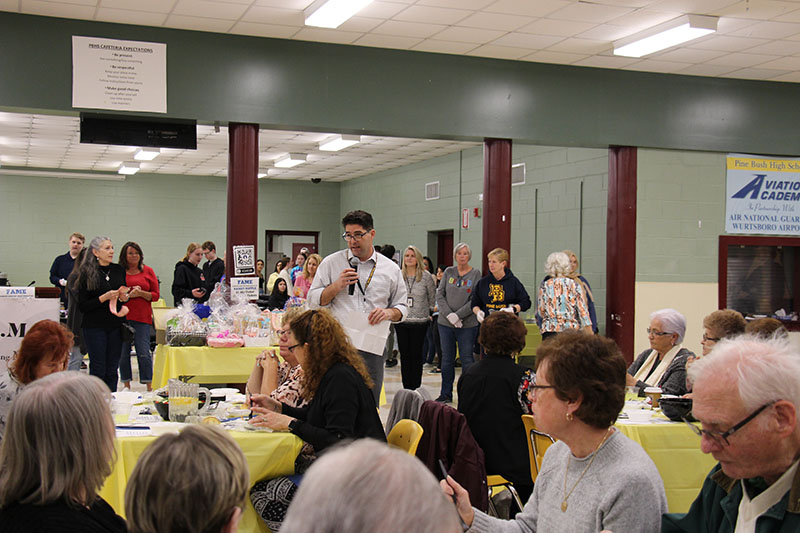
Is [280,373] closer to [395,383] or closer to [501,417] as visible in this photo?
[501,417]

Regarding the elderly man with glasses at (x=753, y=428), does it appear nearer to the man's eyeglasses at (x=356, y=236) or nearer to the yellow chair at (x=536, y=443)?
the yellow chair at (x=536, y=443)

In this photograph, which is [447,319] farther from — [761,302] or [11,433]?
[11,433]

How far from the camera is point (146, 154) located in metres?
13.4

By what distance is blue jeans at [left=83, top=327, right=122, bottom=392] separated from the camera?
6566 millimetres

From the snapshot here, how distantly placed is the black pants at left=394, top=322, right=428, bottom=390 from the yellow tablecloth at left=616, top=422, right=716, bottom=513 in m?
4.25

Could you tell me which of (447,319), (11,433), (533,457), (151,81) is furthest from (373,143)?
(11,433)

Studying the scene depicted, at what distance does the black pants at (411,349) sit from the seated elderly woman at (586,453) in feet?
18.2

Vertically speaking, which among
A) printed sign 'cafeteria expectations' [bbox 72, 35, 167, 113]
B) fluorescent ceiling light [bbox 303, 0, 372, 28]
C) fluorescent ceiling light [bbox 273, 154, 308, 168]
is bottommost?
printed sign 'cafeteria expectations' [bbox 72, 35, 167, 113]

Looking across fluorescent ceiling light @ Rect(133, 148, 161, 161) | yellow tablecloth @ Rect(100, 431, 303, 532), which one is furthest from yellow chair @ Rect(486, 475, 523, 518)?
fluorescent ceiling light @ Rect(133, 148, 161, 161)

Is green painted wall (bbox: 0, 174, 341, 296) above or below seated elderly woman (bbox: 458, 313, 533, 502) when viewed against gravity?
above

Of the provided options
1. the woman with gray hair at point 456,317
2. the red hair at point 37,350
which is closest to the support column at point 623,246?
the woman with gray hair at point 456,317

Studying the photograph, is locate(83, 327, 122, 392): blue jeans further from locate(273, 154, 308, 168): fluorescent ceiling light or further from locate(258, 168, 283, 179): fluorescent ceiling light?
locate(258, 168, 283, 179): fluorescent ceiling light

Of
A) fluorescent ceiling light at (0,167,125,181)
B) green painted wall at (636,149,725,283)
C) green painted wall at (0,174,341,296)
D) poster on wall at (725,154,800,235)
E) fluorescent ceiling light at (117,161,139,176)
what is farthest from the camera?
green painted wall at (0,174,341,296)

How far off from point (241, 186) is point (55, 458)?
5431 mm
